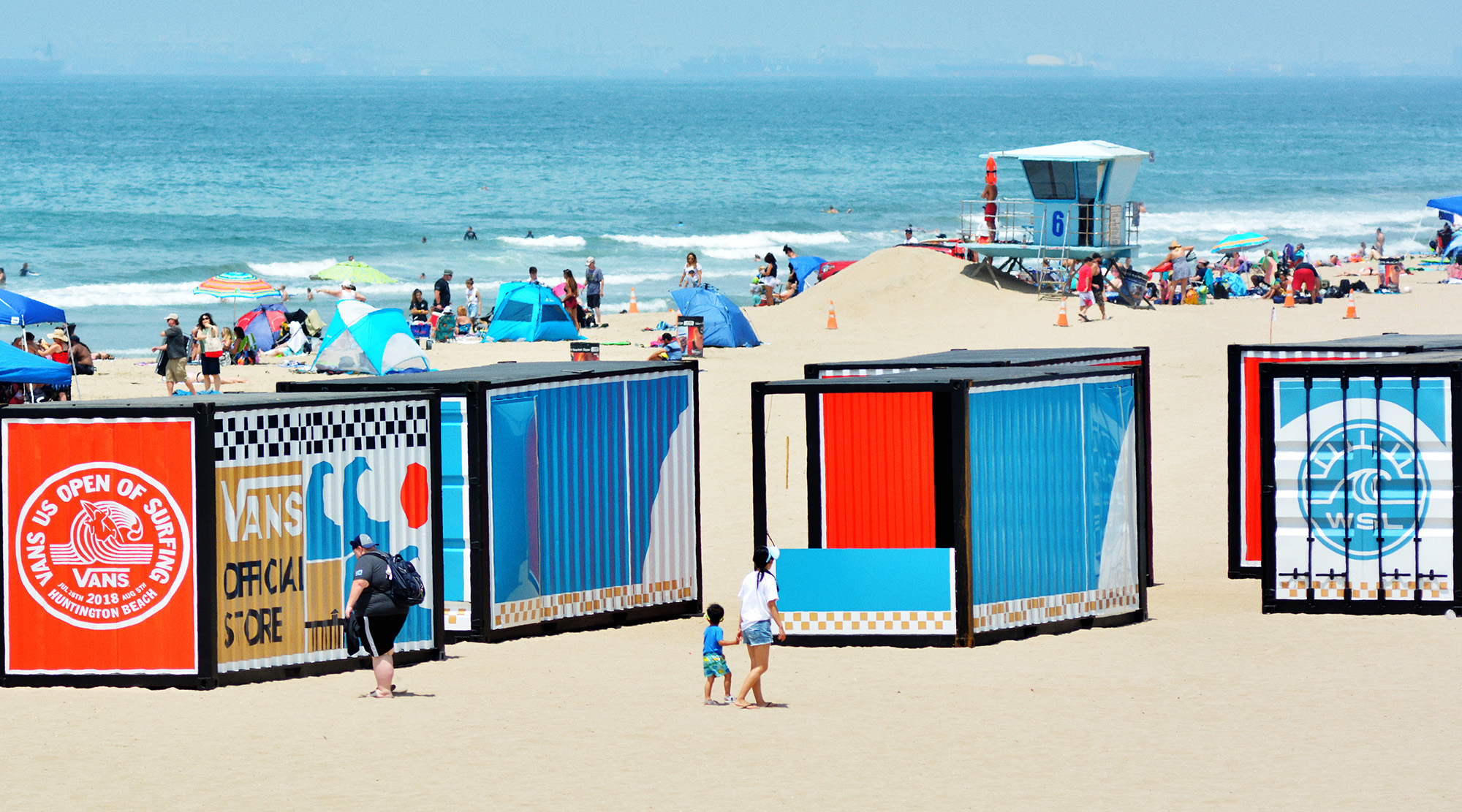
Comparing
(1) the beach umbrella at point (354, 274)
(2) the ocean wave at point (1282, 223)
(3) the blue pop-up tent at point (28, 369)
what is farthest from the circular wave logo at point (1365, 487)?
(2) the ocean wave at point (1282, 223)

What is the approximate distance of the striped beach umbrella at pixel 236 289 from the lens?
28328mm

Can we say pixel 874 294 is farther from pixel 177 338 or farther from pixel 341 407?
pixel 341 407

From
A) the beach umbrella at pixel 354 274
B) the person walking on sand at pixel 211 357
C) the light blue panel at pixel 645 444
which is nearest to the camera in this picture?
the light blue panel at pixel 645 444

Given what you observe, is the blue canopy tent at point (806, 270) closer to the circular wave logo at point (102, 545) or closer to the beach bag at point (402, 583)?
the beach bag at point (402, 583)

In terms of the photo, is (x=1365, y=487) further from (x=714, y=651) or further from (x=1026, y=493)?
(x=714, y=651)

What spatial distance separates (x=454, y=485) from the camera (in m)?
10.8

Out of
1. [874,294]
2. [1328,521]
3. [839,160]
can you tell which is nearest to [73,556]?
[1328,521]

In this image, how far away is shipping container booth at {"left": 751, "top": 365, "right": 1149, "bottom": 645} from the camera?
10562mm

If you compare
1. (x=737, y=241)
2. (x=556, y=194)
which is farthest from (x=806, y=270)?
(x=556, y=194)

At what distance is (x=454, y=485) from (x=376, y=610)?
1476 millimetres

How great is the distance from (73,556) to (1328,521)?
25.6 feet

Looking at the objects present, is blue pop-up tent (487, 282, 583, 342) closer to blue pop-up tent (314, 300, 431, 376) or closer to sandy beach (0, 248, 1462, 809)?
blue pop-up tent (314, 300, 431, 376)

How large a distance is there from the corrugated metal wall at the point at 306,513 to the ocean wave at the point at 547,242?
43.9m

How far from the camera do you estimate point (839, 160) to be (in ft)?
309
